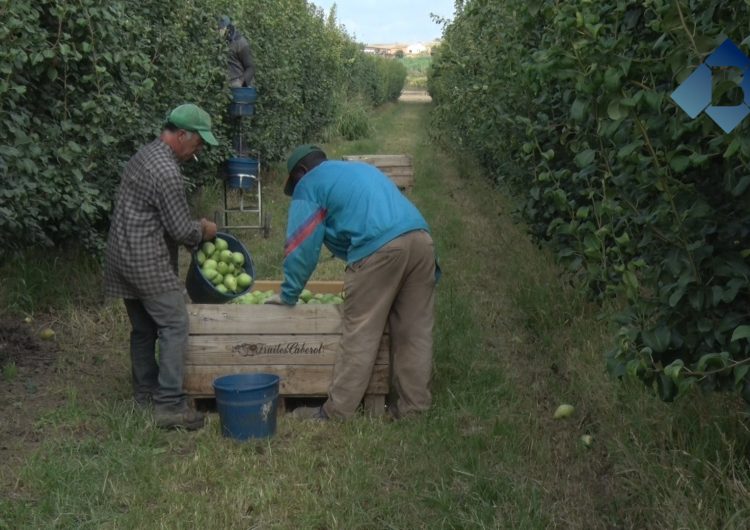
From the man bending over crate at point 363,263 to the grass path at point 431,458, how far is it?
27cm

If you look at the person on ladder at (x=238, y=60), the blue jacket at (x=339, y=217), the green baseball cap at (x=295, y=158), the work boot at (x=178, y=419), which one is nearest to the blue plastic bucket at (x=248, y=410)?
the work boot at (x=178, y=419)

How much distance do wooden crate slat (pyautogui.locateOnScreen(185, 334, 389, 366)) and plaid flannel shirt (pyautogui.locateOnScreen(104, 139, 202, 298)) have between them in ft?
1.43

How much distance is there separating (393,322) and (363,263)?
0.52 meters

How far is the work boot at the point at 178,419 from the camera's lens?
541cm

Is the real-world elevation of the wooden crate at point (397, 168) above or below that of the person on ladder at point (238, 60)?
below

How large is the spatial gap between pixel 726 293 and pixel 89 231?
5446mm

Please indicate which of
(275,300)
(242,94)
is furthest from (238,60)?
(275,300)

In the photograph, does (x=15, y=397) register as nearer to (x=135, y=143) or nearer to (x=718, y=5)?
(x=135, y=143)

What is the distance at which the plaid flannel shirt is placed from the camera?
211 inches

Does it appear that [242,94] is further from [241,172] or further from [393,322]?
[393,322]

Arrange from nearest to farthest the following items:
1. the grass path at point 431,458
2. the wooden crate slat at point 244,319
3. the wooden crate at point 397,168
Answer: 1. the grass path at point 431,458
2. the wooden crate slat at point 244,319
3. the wooden crate at point 397,168

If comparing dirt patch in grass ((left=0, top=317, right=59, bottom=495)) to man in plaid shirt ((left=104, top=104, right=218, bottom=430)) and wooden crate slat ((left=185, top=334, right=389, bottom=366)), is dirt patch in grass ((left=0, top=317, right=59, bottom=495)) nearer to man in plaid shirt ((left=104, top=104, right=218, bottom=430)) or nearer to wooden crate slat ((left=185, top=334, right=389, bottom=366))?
man in plaid shirt ((left=104, top=104, right=218, bottom=430))

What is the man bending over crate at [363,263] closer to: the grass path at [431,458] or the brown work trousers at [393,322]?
the brown work trousers at [393,322]

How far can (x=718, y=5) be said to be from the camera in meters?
3.09
